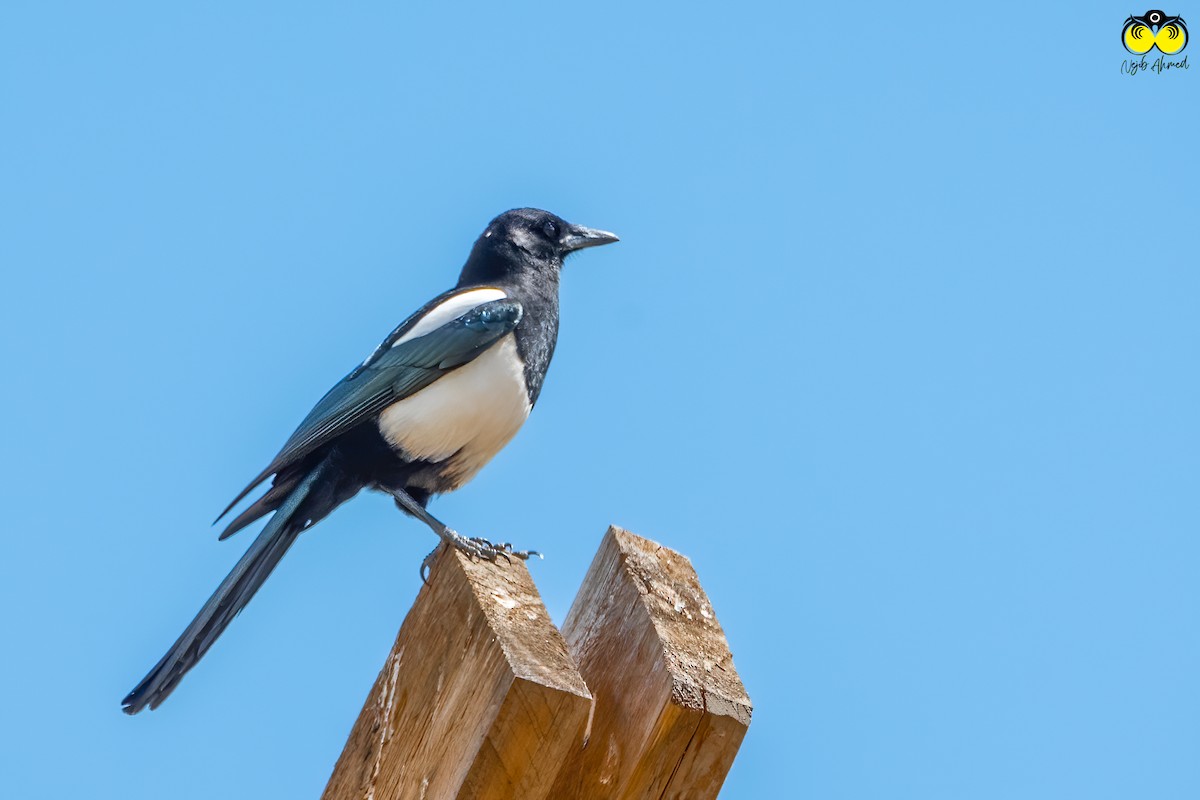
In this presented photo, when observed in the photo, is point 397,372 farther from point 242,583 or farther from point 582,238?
point 582,238

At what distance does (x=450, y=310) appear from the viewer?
479 cm

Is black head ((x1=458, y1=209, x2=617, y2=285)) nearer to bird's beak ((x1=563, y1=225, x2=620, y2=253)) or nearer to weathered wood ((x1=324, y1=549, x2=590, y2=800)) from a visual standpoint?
bird's beak ((x1=563, y1=225, x2=620, y2=253))

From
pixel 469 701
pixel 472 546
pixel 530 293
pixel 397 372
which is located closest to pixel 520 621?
pixel 469 701

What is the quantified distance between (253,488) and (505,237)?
1876 millimetres

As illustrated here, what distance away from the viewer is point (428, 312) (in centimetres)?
493

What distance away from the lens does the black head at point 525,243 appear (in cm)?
536

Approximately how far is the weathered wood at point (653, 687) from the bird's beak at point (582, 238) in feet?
10.7

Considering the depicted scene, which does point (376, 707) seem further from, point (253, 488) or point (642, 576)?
point (253, 488)

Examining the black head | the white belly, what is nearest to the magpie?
the white belly

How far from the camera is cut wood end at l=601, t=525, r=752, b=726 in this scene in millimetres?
2014

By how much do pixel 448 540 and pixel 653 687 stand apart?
1692 millimetres

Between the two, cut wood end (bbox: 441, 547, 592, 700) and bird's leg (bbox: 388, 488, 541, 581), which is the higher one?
bird's leg (bbox: 388, 488, 541, 581)

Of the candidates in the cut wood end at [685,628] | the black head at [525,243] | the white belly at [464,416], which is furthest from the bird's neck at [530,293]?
the cut wood end at [685,628]

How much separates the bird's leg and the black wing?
300 mm
